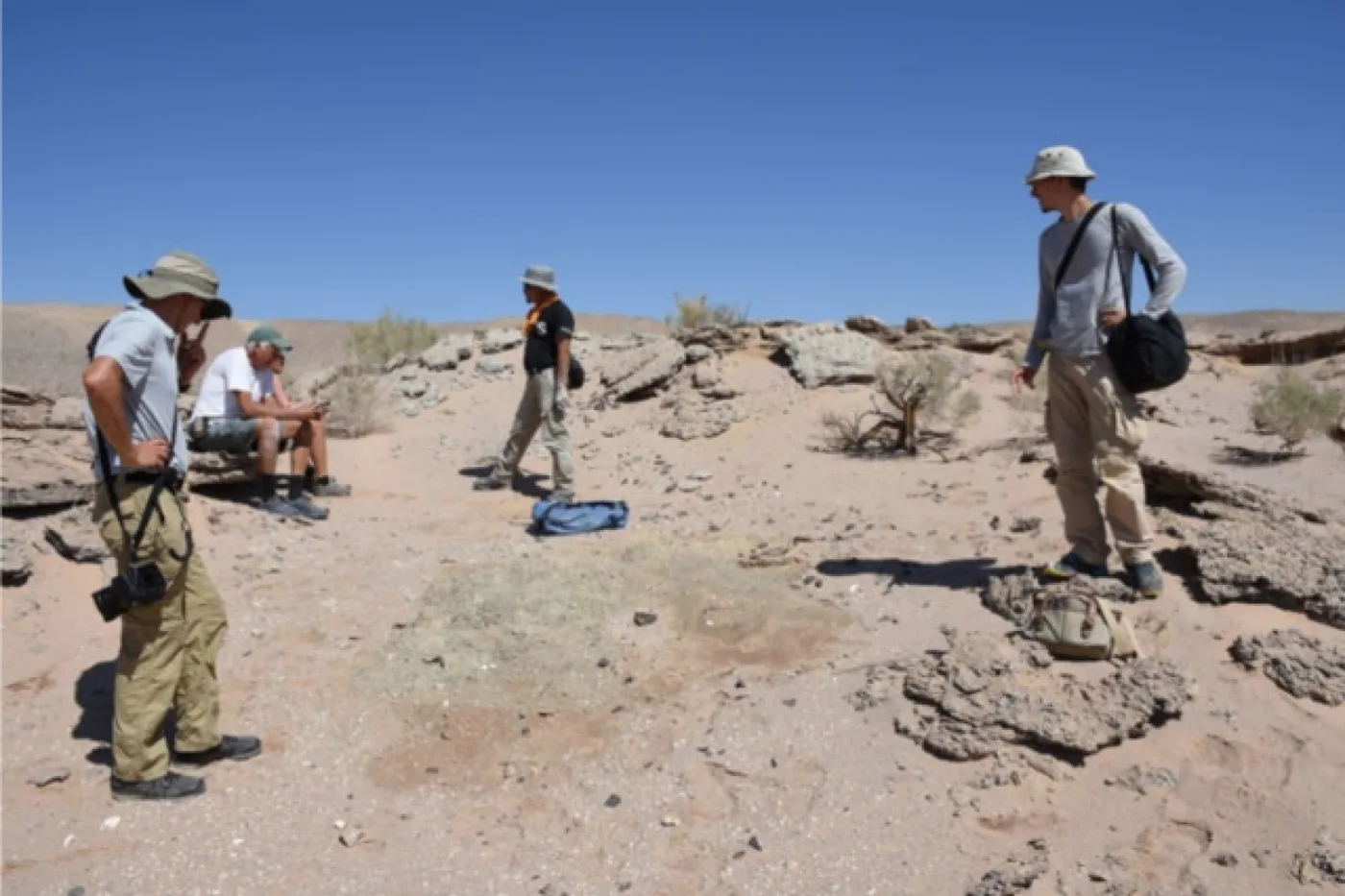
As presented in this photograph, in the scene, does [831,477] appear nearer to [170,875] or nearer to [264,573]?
[264,573]

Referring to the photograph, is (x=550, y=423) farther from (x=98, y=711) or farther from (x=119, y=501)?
(x=119, y=501)

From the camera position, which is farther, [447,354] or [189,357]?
[447,354]

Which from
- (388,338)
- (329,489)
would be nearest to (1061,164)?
(329,489)

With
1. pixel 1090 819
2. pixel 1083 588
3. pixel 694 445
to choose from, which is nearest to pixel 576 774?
pixel 1090 819

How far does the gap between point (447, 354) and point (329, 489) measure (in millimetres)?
5517

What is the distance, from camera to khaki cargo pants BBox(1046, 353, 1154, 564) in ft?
14.4

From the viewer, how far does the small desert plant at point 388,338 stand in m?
15.4

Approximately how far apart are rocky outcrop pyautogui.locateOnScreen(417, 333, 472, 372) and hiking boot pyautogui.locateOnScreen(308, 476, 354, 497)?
5040 mm

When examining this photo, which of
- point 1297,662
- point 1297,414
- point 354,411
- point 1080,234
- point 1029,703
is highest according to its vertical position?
point 1080,234

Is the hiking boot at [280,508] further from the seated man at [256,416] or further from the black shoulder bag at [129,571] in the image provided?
the black shoulder bag at [129,571]

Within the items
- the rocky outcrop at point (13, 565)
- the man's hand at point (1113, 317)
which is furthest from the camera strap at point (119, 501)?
the man's hand at point (1113, 317)

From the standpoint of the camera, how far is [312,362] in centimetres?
3397

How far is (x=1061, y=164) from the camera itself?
432 cm

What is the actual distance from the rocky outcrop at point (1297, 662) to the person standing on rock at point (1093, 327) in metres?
0.48
